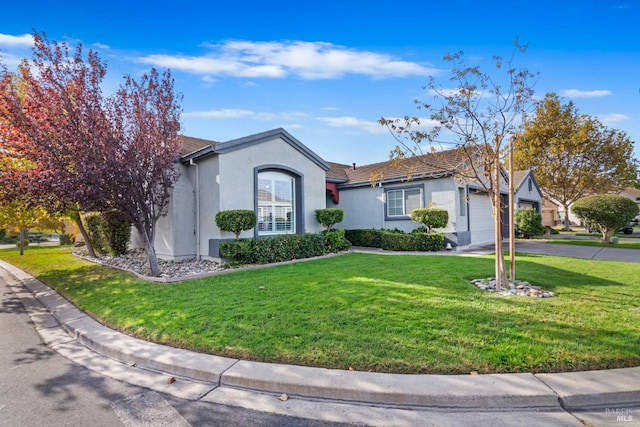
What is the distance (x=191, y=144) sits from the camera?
1412cm

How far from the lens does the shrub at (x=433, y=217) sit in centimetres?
1334

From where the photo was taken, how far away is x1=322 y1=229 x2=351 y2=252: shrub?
13188mm

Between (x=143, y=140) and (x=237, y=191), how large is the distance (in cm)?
332

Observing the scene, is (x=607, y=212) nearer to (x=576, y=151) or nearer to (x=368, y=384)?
(x=576, y=151)

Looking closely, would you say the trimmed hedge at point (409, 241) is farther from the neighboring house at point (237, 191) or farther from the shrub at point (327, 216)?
the neighboring house at point (237, 191)

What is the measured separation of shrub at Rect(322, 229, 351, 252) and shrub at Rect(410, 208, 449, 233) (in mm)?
3372

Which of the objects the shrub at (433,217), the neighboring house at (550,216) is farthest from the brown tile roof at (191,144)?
the neighboring house at (550,216)

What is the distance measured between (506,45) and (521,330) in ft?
19.1

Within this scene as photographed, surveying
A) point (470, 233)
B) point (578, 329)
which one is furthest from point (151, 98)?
point (470, 233)

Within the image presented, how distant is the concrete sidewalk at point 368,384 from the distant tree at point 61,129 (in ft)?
17.4

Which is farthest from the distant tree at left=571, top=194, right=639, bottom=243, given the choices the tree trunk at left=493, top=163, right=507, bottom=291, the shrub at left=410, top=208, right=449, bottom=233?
the tree trunk at left=493, top=163, right=507, bottom=291

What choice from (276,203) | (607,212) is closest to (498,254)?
(276,203)

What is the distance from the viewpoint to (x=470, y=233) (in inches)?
600

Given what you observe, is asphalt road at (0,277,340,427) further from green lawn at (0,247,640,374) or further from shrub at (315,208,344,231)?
shrub at (315,208,344,231)
